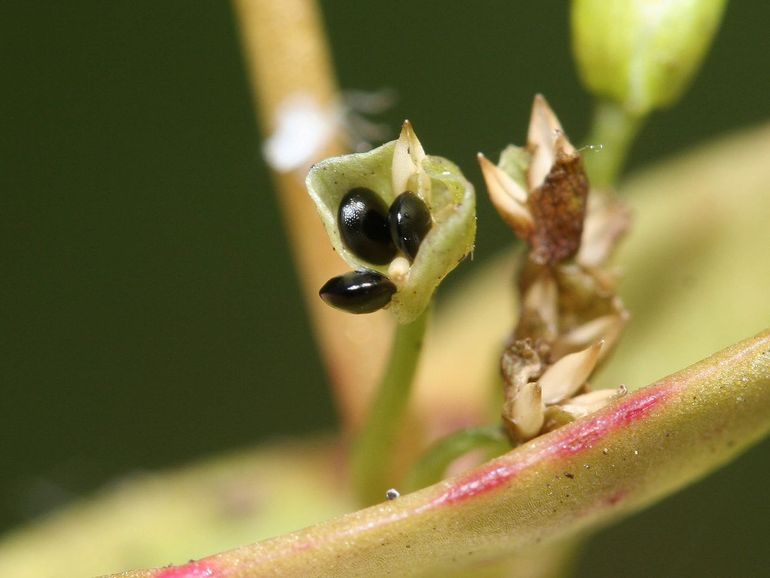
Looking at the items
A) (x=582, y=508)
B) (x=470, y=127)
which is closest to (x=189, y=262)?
(x=470, y=127)

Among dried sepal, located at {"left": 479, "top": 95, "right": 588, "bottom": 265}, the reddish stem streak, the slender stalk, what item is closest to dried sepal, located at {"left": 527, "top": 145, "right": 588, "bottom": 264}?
dried sepal, located at {"left": 479, "top": 95, "right": 588, "bottom": 265}

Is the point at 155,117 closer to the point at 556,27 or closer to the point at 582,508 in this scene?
the point at 556,27

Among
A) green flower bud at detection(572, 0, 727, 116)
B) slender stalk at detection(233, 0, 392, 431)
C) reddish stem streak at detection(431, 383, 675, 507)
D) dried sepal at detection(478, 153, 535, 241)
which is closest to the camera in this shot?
reddish stem streak at detection(431, 383, 675, 507)

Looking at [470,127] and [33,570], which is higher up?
[470,127]

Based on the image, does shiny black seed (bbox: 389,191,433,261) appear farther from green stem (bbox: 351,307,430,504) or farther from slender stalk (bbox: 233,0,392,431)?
slender stalk (bbox: 233,0,392,431)

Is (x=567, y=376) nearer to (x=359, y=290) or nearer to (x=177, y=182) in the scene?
(x=359, y=290)

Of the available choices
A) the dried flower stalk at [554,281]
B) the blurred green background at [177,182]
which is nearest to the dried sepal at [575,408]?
the dried flower stalk at [554,281]

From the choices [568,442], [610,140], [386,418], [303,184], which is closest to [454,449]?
[386,418]
